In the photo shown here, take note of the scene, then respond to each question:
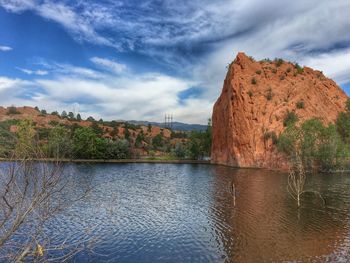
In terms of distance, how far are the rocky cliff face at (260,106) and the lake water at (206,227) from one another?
37187 millimetres

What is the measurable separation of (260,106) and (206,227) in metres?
59.5

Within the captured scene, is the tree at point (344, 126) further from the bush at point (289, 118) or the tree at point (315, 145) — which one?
the tree at point (315, 145)

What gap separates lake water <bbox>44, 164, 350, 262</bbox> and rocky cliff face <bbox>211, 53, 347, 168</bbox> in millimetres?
37187

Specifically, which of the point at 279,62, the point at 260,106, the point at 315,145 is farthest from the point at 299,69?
the point at 315,145

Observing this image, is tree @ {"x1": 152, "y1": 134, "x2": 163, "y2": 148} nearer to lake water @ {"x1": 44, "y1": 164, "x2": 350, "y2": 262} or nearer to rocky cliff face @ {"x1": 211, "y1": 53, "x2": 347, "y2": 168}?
rocky cliff face @ {"x1": 211, "y1": 53, "x2": 347, "y2": 168}

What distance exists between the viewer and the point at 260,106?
76.7m

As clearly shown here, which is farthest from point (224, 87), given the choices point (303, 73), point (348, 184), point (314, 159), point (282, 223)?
point (282, 223)

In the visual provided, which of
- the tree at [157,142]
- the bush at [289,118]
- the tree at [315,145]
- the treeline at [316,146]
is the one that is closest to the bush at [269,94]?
the bush at [289,118]

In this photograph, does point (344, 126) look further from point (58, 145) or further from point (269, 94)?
point (58, 145)

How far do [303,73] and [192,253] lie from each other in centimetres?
8094

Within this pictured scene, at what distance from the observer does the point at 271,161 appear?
69.1 m

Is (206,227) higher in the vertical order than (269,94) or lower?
lower

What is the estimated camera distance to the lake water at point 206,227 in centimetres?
1653

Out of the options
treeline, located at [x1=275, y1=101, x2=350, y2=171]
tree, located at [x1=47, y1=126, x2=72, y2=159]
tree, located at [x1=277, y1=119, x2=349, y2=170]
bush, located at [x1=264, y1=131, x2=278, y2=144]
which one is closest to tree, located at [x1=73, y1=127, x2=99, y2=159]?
bush, located at [x1=264, y1=131, x2=278, y2=144]
